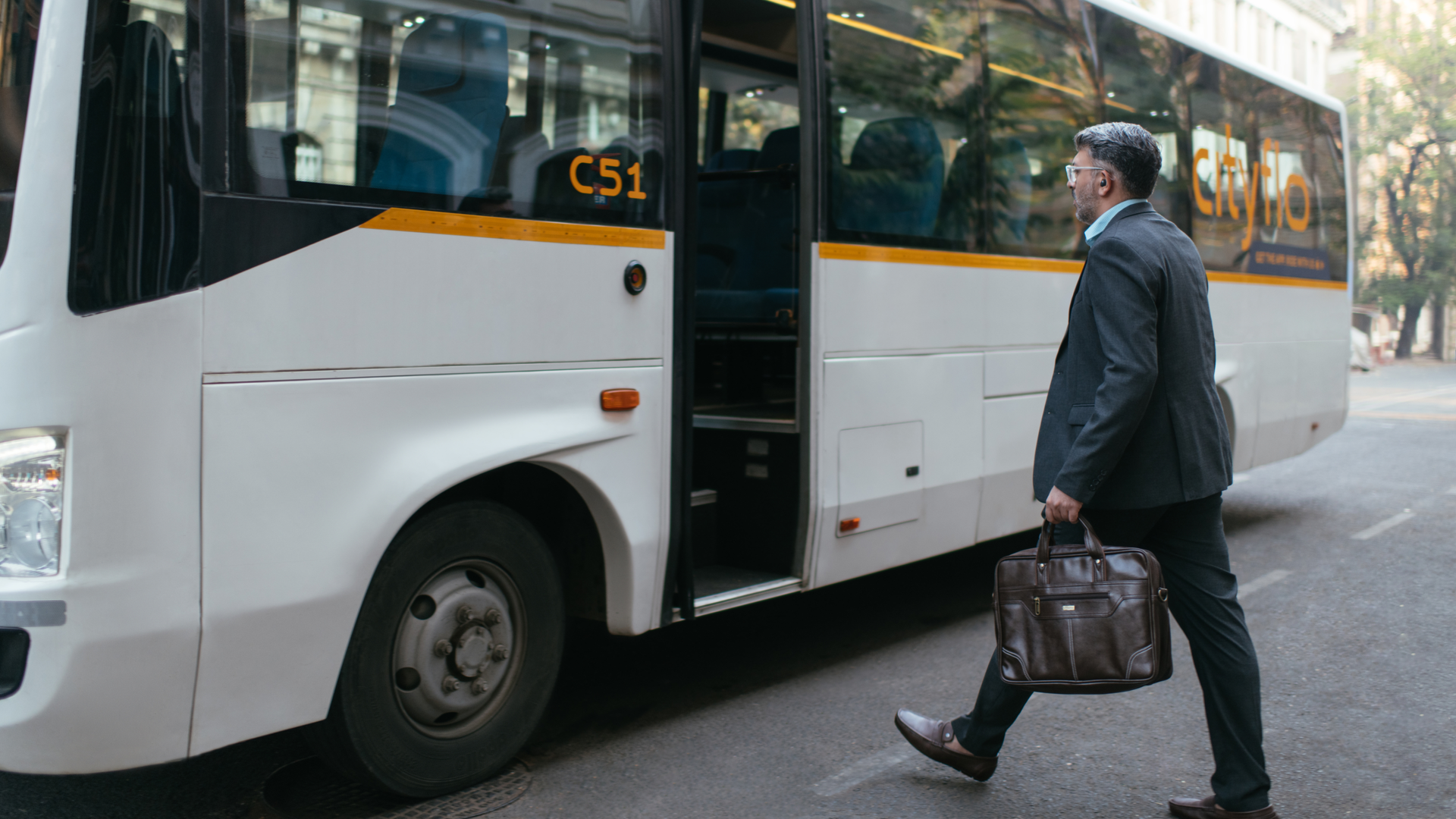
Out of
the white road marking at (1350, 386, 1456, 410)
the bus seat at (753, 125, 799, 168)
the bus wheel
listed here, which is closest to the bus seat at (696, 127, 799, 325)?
the bus seat at (753, 125, 799, 168)

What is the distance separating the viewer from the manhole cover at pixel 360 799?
137 inches

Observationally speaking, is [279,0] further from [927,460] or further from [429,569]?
[927,460]

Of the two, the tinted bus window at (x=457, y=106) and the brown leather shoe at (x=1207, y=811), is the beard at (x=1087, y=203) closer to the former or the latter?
the tinted bus window at (x=457, y=106)

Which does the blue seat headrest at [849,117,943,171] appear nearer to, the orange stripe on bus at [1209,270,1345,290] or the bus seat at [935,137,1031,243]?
the bus seat at [935,137,1031,243]

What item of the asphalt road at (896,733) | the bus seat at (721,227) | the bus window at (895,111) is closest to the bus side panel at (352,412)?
the asphalt road at (896,733)

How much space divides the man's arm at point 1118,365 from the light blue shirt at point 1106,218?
15 cm

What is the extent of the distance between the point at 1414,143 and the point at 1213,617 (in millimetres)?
50098

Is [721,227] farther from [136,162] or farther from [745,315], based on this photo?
[136,162]

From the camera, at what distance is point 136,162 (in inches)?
109

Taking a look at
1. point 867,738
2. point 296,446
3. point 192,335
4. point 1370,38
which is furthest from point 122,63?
point 1370,38

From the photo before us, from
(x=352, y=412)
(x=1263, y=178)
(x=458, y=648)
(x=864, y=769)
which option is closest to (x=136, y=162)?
(x=352, y=412)

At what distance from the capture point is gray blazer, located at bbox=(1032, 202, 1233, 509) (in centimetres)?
319

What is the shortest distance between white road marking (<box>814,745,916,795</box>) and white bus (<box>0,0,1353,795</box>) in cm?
73

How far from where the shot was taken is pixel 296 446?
3041 mm
